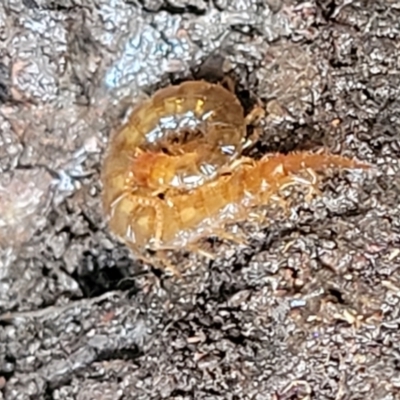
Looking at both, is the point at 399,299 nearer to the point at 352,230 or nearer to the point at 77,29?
the point at 352,230

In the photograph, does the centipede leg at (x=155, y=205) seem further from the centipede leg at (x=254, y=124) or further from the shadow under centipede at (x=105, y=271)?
A: the centipede leg at (x=254, y=124)

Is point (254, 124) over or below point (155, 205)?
over

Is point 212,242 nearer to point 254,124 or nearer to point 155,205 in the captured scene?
point 155,205

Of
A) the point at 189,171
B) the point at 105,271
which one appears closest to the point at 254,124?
the point at 189,171

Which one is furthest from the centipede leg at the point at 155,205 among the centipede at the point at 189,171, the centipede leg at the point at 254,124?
the centipede leg at the point at 254,124

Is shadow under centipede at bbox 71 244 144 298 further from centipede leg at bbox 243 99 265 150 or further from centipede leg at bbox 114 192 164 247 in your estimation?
centipede leg at bbox 243 99 265 150
